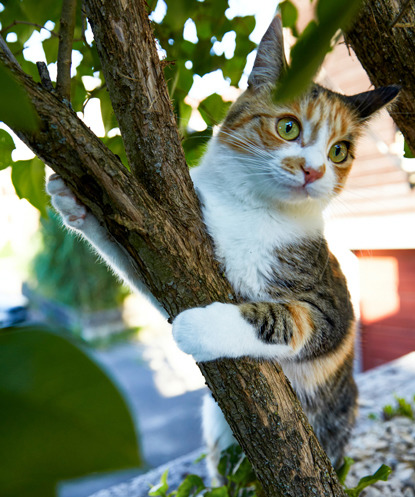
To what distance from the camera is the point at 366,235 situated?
3.65m

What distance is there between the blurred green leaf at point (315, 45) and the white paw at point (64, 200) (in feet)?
2.53

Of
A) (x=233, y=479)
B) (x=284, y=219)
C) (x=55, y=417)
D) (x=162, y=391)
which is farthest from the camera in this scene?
(x=162, y=391)

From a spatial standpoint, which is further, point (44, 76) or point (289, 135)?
point (289, 135)

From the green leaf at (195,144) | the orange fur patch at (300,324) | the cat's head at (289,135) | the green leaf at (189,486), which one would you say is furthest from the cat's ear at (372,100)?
the green leaf at (189,486)

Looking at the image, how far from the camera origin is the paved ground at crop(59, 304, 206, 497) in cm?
316

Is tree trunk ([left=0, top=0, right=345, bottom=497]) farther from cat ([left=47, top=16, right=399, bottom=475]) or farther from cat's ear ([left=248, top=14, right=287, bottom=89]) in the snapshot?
cat's ear ([left=248, top=14, right=287, bottom=89])

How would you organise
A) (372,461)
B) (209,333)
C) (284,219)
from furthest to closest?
(372,461) → (284,219) → (209,333)

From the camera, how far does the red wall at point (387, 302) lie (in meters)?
3.62

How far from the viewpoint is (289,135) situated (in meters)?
1.12

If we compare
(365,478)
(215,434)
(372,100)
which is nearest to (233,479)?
(215,434)

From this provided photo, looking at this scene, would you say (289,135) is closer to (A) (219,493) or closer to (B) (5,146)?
(B) (5,146)

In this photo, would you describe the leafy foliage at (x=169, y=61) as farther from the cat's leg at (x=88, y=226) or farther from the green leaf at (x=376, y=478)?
the green leaf at (x=376, y=478)

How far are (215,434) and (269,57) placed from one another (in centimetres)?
113

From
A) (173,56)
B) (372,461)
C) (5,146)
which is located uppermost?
(173,56)
